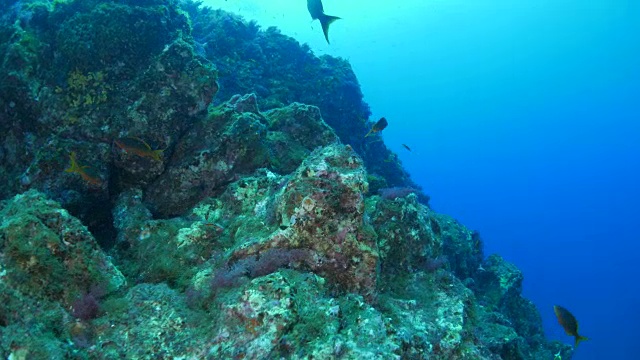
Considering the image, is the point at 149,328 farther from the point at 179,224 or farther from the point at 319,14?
the point at 319,14

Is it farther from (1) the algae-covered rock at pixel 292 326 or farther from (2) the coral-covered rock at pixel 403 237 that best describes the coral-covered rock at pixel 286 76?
(1) the algae-covered rock at pixel 292 326

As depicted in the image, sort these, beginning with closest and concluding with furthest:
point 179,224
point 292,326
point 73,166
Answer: point 292,326 → point 179,224 → point 73,166

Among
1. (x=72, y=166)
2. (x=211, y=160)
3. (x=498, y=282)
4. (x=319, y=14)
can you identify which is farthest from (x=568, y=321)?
(x=498, y=282)

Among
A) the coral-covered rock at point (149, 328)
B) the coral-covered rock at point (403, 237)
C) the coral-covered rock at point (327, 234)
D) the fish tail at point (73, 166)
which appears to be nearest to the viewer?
the coral-covered rock at point (149, 328)

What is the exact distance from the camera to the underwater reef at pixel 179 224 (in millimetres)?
3061

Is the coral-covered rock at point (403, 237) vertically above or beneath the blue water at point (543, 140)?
beneath

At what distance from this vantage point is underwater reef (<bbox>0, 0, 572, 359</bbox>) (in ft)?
10.0

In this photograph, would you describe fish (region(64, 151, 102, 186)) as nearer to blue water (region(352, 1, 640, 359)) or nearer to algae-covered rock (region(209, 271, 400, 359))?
algae-covered rock (region(209, 271, 400, 359))

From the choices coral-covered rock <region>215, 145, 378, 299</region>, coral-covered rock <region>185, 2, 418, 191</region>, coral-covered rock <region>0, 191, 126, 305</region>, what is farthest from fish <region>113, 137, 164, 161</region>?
coral-covered rock <region>185, 2, 418, 191</region>

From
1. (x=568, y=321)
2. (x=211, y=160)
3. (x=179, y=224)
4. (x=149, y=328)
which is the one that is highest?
(x=568, y=321)

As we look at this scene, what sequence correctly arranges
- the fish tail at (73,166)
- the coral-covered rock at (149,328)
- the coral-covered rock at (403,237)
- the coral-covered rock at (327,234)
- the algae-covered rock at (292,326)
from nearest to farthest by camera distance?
the algae-covered rock at (292,326)
the coral-covered rock at (149,328)
the coral-covered rock at (327,234)
the fish tail at (73,166)
the coral-covered rock at (403,237)

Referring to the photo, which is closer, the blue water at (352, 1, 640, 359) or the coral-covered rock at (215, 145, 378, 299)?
the coral-covered rock at (215, 145, 378, 299)

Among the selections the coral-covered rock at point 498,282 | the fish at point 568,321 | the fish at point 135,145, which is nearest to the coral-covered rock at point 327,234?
the fish at point 135,145

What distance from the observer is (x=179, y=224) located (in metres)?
4.75
